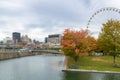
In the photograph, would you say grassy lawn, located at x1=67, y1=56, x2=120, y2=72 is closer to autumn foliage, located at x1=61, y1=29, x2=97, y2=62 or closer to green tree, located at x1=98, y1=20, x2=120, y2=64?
autumn foliage, located at x1=61, y1=29, x2=97, y2=62

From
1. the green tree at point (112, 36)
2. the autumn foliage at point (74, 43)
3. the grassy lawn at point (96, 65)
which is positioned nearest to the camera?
the grassy lawn at point (96, 65)

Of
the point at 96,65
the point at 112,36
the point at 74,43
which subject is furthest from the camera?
the point at 112,36

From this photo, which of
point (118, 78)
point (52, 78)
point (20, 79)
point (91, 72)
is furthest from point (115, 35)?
point (20, 79)

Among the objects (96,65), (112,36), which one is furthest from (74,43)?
(112,36)

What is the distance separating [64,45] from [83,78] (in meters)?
22.3

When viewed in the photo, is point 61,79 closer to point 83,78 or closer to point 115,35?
point 83,78

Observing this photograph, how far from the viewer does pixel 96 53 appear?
5359 inches

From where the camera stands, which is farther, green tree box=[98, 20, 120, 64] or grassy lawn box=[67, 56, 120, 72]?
green tree box=[98, 20, 120, 64]

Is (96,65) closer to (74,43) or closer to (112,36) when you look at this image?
(74,43)

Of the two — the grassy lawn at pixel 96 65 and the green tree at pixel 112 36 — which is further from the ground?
the green tree at pixel 112 36

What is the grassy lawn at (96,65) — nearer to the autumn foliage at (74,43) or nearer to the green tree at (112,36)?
the autumn foliage at (74,43)

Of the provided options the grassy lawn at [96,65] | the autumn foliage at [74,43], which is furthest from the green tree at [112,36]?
the autumn foliage at [74,43]

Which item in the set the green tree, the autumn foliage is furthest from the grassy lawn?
the green tree

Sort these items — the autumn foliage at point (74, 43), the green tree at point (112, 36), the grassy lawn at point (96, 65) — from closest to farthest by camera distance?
the grassy lawn at point (96, 65)
the autumn foliage at point (74, 43)
the green tree at point (112, 36)
